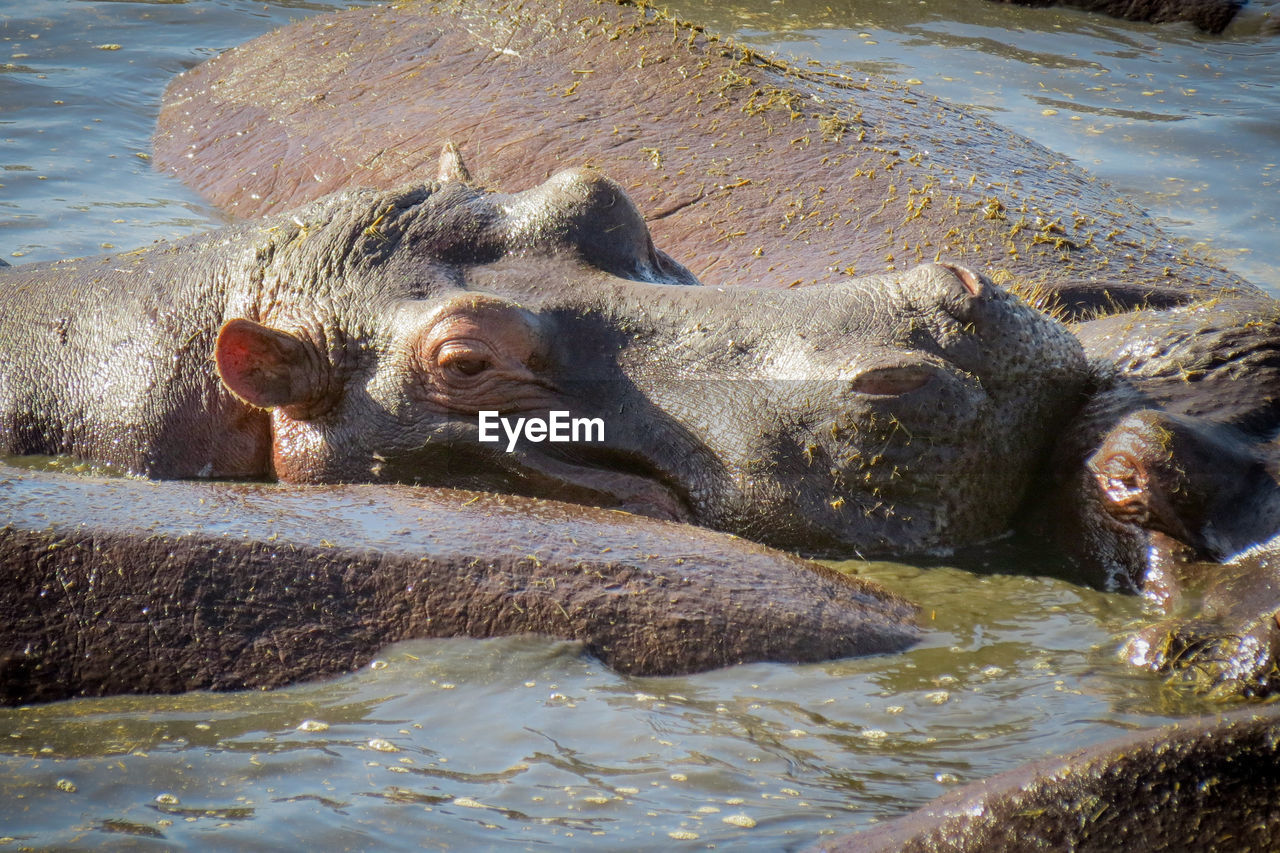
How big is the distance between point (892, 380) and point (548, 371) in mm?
1084

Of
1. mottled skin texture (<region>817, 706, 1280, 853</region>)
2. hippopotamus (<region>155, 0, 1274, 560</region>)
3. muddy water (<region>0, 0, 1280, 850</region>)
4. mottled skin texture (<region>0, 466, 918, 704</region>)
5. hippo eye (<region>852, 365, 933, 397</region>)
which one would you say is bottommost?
muddy water (<region>0, 0, 1280, 850</region>)

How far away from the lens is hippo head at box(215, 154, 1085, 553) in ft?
15.1

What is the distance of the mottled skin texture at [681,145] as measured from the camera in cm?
643

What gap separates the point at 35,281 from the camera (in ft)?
19.0

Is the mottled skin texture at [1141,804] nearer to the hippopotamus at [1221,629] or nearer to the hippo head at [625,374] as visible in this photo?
the hippopotamus at [1221,629]

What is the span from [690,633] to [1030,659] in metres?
0.93

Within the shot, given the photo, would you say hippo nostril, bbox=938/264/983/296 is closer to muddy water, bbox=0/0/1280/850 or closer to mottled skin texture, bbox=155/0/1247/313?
muddy water, bbox=0/0/1280/850

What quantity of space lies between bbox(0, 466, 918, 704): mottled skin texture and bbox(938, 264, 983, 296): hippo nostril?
3.22 feet

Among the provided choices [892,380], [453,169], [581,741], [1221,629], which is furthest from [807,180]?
[581,741]

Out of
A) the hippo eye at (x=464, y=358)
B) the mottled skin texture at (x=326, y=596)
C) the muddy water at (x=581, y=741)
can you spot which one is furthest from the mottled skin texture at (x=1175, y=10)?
the mottled skin texture at (x=326, y=596)

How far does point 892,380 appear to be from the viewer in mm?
4512

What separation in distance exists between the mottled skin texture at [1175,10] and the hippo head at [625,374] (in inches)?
325

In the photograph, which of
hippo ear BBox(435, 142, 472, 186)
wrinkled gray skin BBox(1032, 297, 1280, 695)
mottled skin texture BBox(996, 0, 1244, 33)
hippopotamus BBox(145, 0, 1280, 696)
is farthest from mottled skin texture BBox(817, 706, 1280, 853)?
mottled skin texture BBox(996, 0, 1244, 33)

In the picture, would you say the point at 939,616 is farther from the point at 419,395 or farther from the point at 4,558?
the point at 4,558
